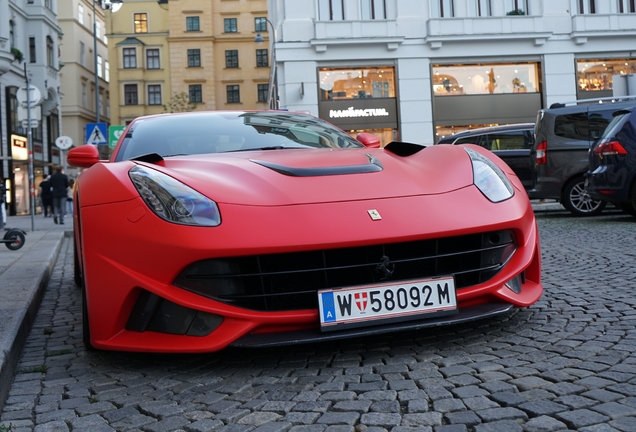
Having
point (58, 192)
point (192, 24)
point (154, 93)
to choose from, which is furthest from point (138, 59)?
point (58, 192)

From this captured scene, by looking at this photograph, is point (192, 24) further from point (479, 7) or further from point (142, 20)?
point (479, 7)

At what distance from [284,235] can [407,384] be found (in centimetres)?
72

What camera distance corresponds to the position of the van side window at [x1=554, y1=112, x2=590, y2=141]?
35.8 feet

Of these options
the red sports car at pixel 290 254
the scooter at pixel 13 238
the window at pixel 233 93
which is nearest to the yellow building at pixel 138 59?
the window at pixel 233 93

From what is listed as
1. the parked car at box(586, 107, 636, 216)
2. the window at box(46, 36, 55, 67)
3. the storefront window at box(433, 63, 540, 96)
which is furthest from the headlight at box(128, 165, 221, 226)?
the window at box(46, 36, 55, 67)

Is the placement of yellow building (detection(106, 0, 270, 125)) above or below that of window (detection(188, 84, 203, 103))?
above

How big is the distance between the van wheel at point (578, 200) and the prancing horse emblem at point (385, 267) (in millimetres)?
9229

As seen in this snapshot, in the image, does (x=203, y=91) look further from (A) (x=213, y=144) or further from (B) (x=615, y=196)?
(A) (x=213, y=144)

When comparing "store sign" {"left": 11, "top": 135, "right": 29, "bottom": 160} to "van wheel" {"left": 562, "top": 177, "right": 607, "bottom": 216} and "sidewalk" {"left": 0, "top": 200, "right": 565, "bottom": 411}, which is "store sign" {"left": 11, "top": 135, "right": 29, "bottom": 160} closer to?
"sidewalk" {"left": 0, "top": 200, "right": 565, "bottom": 411}

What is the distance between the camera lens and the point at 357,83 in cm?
2517

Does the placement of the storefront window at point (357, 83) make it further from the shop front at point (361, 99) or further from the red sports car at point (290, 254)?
the red sports car at point (290, 254)

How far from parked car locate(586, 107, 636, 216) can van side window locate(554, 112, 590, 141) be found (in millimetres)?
1914

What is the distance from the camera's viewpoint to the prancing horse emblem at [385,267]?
9.14ft

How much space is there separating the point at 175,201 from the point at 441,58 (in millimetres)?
23953
